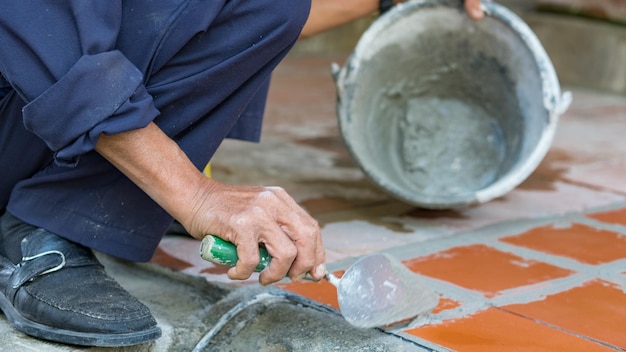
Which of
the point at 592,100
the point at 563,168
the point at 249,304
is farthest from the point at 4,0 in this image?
the point at 592,100

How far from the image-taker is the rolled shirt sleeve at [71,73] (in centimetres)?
142

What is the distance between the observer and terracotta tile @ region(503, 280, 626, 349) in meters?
1.74

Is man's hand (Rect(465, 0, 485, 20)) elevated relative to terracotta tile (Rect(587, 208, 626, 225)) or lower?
elevated

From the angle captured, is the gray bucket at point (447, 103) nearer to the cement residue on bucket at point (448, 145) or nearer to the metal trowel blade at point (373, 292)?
the cement residue on bucket at point (448, 145)

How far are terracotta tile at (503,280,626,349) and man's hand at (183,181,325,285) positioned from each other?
0.55 meters

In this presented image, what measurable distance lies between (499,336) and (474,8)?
1.01 meters

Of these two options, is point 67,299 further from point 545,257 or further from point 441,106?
point 441,106

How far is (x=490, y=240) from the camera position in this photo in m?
2.29

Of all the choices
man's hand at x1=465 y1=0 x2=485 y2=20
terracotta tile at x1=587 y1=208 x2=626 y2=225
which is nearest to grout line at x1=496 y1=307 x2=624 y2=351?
terracotta tile at x1=587 y1=208 x2=626 y2=225

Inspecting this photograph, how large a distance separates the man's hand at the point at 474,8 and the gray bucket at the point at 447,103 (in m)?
0.02

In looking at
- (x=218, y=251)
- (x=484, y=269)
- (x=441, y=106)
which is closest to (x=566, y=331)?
(x=484, y=269)

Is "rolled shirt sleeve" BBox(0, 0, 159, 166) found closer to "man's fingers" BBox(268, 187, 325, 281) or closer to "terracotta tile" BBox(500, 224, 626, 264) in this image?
"man's fingers" BBox(268, 187, 325, 281)

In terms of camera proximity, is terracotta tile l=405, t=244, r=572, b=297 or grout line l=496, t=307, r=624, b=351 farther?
terracotta tile l=405, t=244, r=572, b=297

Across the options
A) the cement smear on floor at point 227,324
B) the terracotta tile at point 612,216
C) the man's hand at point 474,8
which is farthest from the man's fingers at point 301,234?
the terracotta tile at point 612,216
